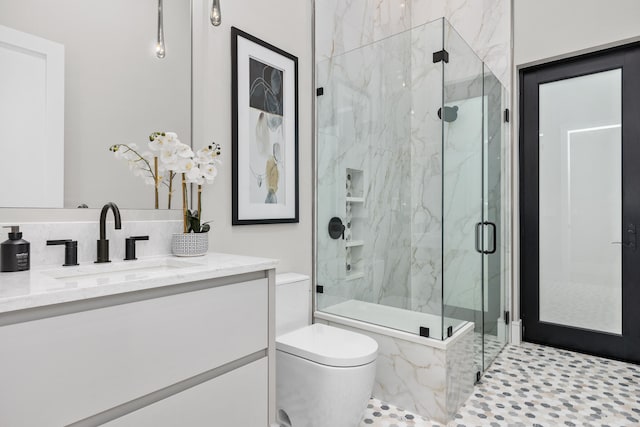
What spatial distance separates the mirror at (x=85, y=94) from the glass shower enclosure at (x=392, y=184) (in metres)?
1.03

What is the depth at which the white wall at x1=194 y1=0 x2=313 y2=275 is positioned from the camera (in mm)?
1795

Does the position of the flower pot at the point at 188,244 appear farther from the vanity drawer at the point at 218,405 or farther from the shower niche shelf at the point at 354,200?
the shower niche shelf at the point at 354,200

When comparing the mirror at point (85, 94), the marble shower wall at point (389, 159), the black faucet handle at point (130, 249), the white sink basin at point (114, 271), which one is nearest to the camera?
the white sink basin at point (114, 271)

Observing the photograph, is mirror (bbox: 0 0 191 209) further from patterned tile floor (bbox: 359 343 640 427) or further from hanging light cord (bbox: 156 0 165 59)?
patterned tile floor (bbox: 359 343 640 427)

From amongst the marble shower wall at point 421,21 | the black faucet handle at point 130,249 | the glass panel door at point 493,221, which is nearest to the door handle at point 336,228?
the glass panel door at point 493,221

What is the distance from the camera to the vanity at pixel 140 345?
0.85 meters

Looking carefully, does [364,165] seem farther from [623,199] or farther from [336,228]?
[623,199]

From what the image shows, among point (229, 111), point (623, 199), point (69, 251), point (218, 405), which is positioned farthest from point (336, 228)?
point (623, 199)

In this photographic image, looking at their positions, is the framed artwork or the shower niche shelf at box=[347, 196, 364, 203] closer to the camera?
the framed artwork

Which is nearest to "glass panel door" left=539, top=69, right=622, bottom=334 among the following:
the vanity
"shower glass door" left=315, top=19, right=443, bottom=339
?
"shower glass door" left=315, top=19, right=443, bottom=339

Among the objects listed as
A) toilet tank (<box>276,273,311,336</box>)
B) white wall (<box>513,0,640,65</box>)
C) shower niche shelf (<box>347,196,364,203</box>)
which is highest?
white wall (<box>513,0,640,65</box>)

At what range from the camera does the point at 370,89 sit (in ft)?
8.09

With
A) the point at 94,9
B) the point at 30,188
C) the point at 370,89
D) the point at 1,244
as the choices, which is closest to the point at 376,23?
the point at 370,89

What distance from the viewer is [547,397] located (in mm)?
2184
